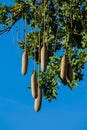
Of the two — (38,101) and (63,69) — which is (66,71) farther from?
(38,101)

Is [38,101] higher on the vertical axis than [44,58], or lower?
lower

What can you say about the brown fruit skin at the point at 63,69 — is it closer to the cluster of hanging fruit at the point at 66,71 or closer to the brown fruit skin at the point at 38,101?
the cluster of hanging fruit at the point at 66,71

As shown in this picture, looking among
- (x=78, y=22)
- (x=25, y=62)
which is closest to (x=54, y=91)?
(x=78, y=22)

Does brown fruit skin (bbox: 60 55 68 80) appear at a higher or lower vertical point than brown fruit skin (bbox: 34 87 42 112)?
higher

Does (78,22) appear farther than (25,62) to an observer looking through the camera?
Yes

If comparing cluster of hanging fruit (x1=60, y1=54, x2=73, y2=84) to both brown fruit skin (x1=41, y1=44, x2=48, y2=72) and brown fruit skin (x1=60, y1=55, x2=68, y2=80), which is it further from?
brown fruit skin (x1=41, y1=44, x2=48, y2=72)

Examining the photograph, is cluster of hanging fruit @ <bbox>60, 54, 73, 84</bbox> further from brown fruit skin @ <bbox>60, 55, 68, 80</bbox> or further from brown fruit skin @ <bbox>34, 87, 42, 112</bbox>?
brown fruit skin @ <bbox>34, 87, 42, 112</bbox>

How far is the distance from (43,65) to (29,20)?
13.7 metres

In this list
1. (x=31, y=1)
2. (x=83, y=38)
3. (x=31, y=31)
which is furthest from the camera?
(x=31, y=31)

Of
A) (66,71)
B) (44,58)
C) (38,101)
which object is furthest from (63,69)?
(38,101)

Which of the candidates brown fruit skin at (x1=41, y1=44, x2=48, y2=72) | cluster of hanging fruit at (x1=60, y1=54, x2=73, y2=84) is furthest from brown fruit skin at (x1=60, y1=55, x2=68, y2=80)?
brown fruit skin at (x1=41, y1=44, x2=48, y2=72)

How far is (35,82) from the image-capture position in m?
4.43

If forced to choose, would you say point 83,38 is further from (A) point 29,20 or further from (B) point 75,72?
(A) point 29,20

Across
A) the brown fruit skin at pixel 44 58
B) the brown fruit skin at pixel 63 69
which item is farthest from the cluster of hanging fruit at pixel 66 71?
the brown fruit skin at pixel 44 58
